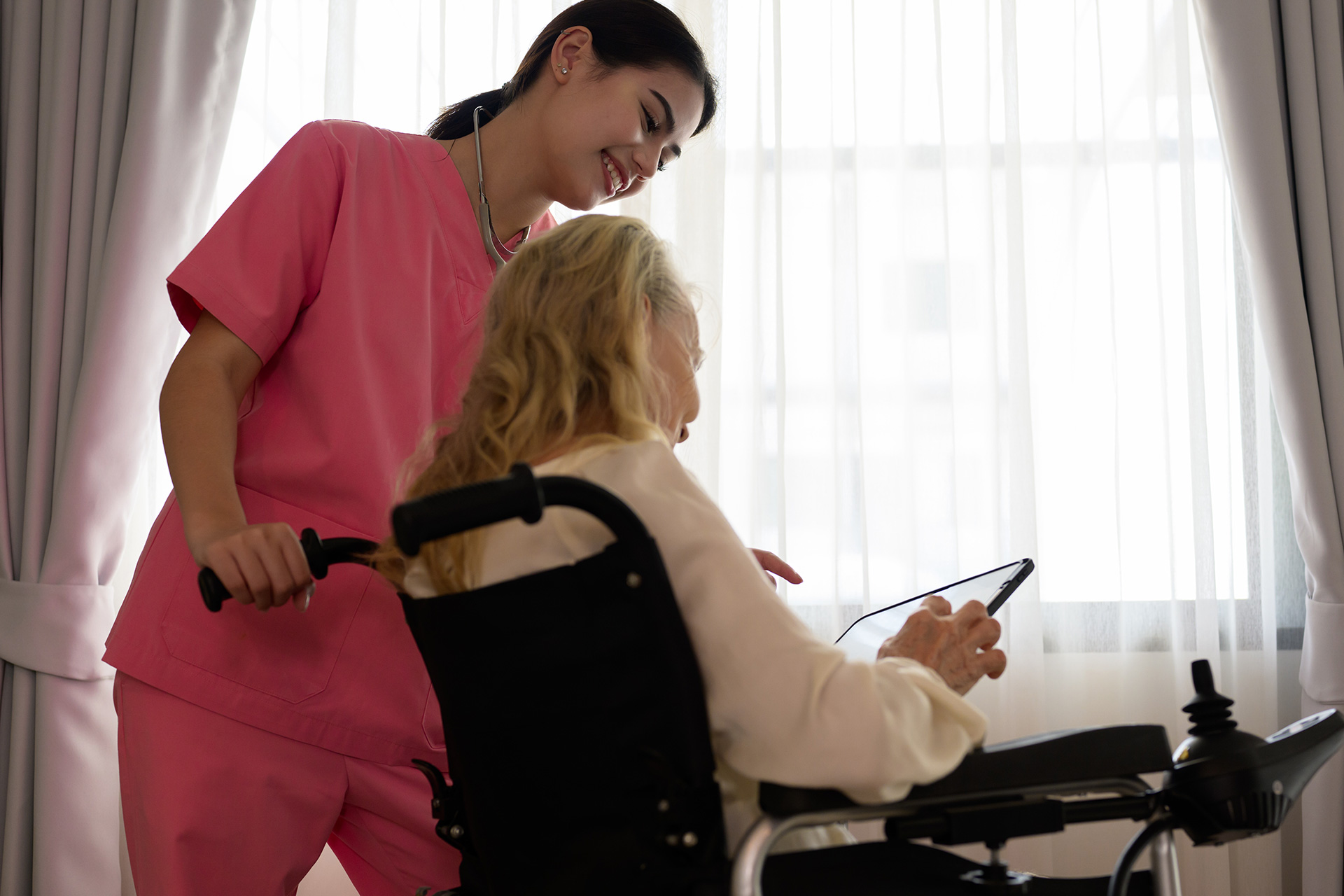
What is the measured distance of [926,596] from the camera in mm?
984

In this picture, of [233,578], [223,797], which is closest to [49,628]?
[223,797]

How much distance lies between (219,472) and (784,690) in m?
0.59

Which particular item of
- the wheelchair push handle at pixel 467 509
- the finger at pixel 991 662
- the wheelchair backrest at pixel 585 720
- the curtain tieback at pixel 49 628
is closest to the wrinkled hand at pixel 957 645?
the finger at pixel 991 662

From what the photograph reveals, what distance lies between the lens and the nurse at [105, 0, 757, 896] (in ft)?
3.12

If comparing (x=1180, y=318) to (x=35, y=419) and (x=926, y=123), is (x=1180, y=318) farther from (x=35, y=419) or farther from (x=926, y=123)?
(x=35, y=419)

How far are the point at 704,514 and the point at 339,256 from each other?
599 millimetres

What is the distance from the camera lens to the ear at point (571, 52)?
115cm

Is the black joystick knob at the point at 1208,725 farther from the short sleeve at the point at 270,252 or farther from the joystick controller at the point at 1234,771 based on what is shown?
the short sleeve at the point at 270,252

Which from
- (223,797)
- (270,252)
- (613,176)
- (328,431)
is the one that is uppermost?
(613,176)

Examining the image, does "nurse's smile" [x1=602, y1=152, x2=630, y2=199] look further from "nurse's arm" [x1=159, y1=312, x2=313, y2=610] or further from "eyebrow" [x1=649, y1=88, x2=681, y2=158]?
"nurse's arm" [x1=159, y1=312, x2=313, y2=610]

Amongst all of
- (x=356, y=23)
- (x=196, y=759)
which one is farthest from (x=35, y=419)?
(x=196, y=759)

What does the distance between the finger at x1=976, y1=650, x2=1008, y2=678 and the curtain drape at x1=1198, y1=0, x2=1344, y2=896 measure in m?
1.26

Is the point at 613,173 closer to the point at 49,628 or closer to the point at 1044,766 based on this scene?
the point at 1044,766

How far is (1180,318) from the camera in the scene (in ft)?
6.12
